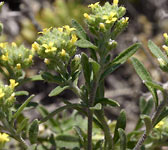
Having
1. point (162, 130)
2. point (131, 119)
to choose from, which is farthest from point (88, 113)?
point (131, 119)

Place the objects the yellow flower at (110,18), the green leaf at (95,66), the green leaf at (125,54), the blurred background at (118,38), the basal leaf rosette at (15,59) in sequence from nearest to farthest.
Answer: the green leaf at (95,66) → the yellow flower at (110,18) → the green leaf at (125,54) → the basal leaf rosette at (15,59) → the blurred background at (118,38)

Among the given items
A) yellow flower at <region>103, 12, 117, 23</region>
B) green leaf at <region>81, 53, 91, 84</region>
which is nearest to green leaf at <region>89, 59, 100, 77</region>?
green leaf at <region>81, 53, 91, 84</region>

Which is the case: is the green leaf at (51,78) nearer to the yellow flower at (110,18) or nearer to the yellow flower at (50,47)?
the yellow flower at (50,47)

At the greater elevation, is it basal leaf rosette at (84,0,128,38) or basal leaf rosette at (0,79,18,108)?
basal leaf rosette at (84,0,128,38)

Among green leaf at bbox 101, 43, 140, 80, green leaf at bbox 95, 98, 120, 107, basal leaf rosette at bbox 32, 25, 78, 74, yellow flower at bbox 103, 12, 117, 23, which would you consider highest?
yellow flower at bbox 103, 12, 117, 23

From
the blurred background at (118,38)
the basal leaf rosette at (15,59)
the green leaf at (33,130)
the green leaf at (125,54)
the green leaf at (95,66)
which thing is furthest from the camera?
the blurred background at (118,38)

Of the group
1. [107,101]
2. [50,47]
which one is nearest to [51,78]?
[50,47]

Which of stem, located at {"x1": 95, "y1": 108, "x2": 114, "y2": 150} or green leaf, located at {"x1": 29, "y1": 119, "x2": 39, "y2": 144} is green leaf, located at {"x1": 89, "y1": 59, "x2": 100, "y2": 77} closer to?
stem, located at {"x1": 95, "y1": 108, "x2": 114, "y2": 150}

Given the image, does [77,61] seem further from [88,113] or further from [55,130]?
[55,130]

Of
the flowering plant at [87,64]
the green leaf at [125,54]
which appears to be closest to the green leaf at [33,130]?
the flowering plant at [87,64]
